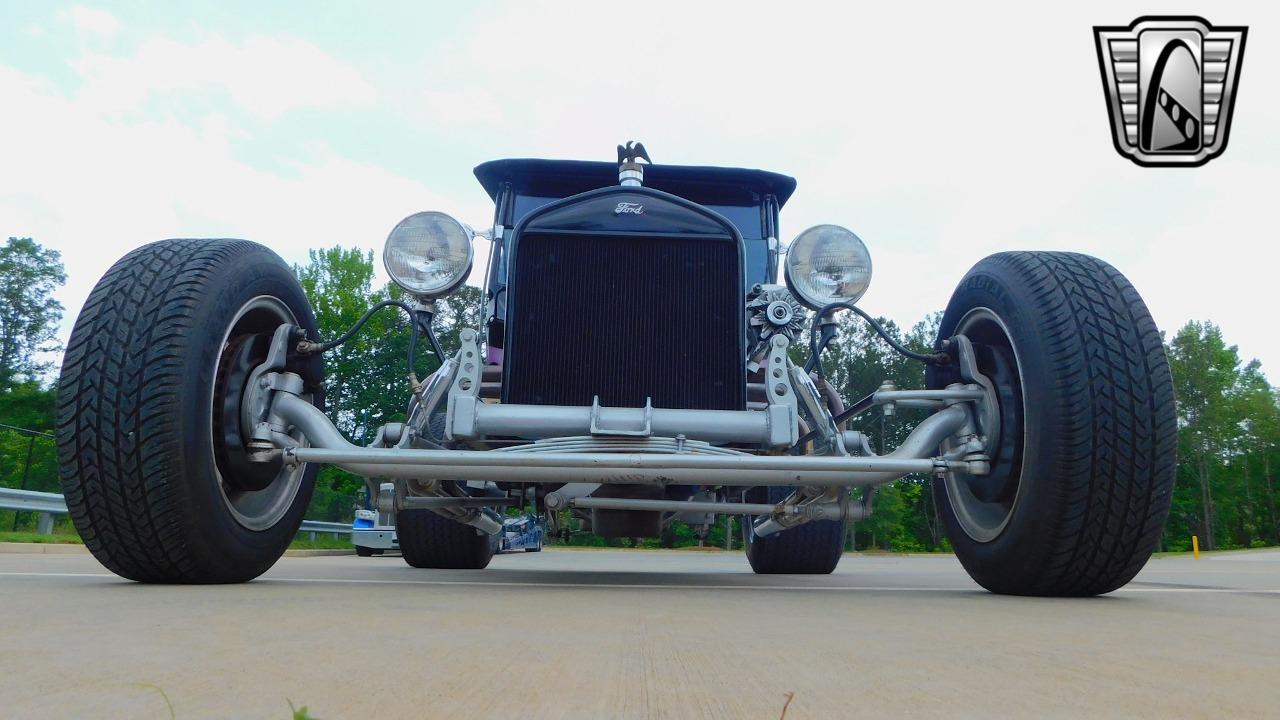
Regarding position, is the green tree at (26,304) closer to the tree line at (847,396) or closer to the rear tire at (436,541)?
the tree line at (847,396)

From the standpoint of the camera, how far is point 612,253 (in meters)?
4.08

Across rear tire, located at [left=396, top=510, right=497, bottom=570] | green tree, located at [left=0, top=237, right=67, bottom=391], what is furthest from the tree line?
rear tire, located at [left=396, top=510, right=497, bottom=570]

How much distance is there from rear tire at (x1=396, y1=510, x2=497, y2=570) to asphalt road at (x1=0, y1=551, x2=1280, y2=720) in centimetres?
296

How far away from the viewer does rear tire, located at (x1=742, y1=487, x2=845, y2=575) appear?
608 cm

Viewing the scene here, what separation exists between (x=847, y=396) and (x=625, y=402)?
161 ft

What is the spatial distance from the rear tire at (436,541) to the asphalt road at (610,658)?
9.72 ft

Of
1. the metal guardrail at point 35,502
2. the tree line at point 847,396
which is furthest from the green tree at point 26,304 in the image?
the metal guardrail at point 35,502

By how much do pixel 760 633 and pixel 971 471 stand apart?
5.64 ft

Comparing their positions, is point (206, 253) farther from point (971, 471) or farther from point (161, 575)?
point (971, 471)

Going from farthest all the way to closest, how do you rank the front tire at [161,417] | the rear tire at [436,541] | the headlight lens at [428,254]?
the rear tire at [436,541]
the headlight lens at [428,254]
the front tire at [161,417]

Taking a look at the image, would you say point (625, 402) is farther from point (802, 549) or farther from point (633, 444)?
point (802, 549)

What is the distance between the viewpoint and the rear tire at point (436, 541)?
19.5 feet

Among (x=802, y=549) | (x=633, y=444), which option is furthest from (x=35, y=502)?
(x=633, y=444)

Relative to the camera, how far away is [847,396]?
51594 millimetres
